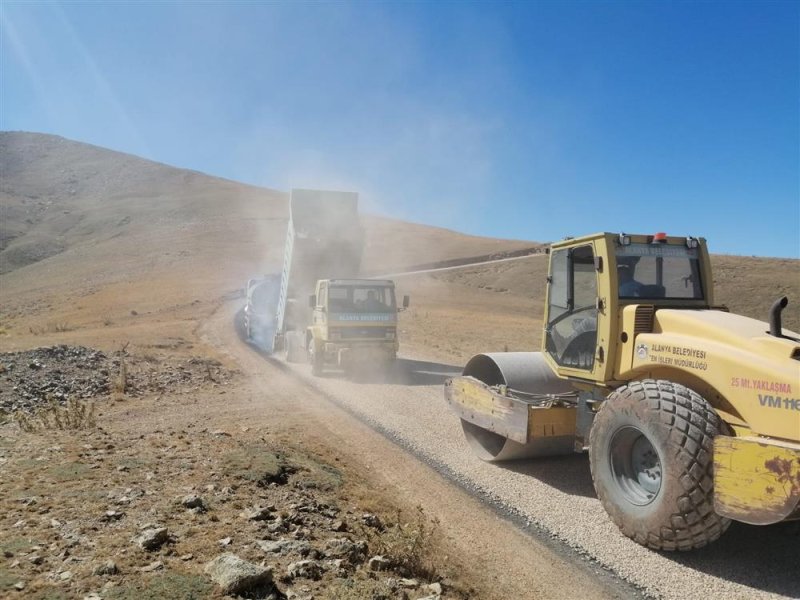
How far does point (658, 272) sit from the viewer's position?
5.98 meters

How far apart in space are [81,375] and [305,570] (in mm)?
9890

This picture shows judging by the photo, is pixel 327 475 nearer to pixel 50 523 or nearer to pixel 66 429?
pixel 50 523

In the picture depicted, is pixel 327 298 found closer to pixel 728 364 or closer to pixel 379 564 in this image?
pixel 379 564

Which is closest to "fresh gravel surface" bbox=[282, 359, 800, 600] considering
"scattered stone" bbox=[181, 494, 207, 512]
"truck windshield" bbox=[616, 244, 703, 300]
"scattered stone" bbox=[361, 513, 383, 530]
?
"scattered stone" bbox=[361, 513, 383, 530]

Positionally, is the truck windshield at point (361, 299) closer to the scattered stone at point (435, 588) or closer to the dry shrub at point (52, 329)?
the scattered stone at point (435, 588)

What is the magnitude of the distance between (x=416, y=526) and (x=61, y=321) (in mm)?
29893

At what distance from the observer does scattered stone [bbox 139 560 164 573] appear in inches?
146

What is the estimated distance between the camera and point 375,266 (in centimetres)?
6431

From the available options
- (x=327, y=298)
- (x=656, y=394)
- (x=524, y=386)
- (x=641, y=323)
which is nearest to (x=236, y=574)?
(x=656, y=394)

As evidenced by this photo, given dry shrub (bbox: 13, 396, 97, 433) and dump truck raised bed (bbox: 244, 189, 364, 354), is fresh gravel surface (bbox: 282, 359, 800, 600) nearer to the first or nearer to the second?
dry shrub (bbox: 13, 396, 97, 433)

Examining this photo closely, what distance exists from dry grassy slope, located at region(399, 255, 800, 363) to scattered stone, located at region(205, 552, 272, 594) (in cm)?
1440

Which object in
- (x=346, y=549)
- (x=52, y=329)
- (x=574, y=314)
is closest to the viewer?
(x=346, y=549)

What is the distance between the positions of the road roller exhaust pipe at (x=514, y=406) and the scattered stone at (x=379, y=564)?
101 inches

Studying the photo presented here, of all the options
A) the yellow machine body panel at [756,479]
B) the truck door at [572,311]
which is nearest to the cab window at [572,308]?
the truck door at [572,311]
